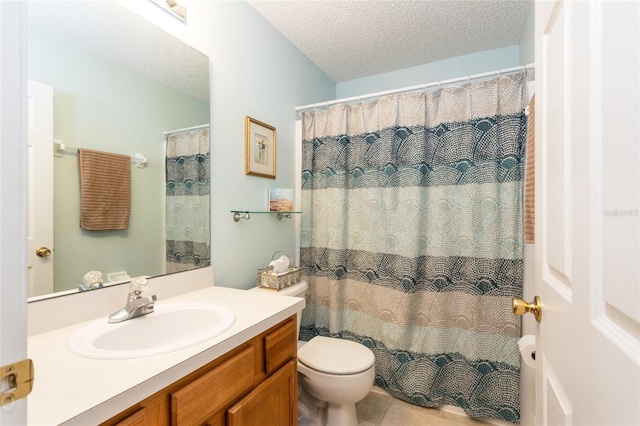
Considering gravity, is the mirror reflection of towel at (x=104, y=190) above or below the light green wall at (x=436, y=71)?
below

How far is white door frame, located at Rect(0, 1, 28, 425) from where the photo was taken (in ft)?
1.10

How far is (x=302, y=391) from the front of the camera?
5.60 ft

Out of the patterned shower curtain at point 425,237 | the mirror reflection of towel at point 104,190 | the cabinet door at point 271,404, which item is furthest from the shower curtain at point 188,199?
the patterned shower curtain at point 425,237

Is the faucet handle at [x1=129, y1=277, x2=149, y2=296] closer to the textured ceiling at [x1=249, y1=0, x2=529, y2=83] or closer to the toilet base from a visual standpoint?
the toilet base

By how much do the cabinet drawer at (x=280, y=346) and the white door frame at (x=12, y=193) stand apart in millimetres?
760

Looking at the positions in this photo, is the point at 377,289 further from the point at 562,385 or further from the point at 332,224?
the point at 562,385

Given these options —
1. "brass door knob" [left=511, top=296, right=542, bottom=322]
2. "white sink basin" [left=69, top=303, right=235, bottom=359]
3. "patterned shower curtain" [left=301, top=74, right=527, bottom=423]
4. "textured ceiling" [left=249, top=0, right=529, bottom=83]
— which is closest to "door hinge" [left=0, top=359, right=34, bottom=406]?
"white sink basin" [left=69, top=303, right=235, bottom=359]

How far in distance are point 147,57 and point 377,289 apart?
181 cm

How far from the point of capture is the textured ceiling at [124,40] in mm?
948

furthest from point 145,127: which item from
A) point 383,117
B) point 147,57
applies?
point 383,117

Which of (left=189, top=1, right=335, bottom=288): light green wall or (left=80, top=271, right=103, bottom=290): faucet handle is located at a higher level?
(left=189, top=1, right=335, bottom=288): light green wall

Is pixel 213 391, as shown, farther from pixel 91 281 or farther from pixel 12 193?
pixel 12 193

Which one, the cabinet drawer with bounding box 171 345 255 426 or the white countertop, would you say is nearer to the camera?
the white countertop

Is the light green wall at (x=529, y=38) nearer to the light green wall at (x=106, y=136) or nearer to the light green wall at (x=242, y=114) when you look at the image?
the light green wall at (x=242, y=114)
